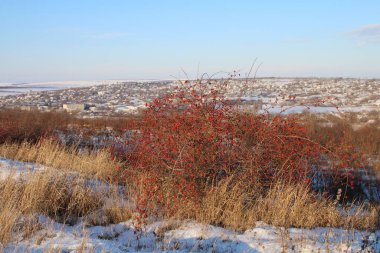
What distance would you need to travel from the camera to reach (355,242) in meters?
4.05

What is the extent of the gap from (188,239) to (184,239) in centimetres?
4

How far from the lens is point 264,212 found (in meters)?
5.09

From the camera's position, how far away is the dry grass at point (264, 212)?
476 centimetres

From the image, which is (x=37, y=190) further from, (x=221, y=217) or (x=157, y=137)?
(x=221, y=217)

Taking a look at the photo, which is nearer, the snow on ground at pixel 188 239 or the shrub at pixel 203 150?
the snow on ground at pixel 188 239

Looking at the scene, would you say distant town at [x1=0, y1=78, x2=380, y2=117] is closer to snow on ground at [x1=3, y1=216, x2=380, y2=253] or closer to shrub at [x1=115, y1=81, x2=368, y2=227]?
shrub at [x1=115, y1=81, x2=368, y2=227]

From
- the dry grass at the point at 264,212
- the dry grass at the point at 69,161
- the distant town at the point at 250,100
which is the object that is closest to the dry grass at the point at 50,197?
the dry grass at the point at 69,161

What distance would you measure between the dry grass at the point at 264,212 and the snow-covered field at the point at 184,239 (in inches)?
8.1

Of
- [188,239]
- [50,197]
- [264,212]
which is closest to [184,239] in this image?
[188,239]

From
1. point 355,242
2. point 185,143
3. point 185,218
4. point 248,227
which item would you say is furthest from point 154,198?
point 355,242

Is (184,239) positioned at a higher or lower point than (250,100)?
lower

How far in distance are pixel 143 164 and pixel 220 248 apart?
2.46m

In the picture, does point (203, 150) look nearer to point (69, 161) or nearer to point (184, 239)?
point (184, 239)

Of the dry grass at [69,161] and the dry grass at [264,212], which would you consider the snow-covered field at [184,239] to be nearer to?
the dry grass at [264,212]
